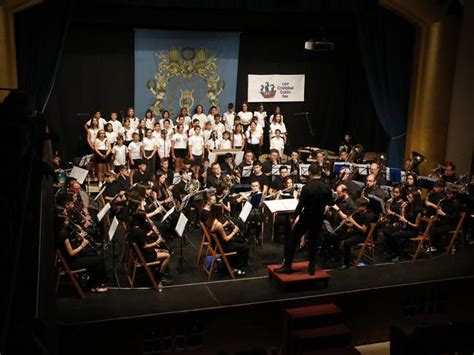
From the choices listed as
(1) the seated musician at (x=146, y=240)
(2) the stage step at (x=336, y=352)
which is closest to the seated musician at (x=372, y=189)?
(2) the stage step at (x=336, y=352)

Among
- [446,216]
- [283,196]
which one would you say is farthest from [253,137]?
[446,216]

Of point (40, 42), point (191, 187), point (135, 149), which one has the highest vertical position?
point (40, 42)

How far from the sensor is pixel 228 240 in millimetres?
9242

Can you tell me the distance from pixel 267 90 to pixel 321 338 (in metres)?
10.6

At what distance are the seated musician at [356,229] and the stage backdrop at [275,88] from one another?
7.81m

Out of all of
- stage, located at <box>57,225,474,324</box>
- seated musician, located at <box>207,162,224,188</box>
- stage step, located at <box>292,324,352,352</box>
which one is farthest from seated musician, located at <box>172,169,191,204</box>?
stage step, located at <box>292,324,352,352</box>

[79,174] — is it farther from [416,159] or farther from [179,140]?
[416,159]

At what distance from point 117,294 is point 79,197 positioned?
7.08 feet

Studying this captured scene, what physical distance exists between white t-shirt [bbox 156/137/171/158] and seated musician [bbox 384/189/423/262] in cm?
600

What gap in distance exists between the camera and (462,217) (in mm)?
10406

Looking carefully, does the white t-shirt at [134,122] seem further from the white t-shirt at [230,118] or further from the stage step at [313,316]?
the stage step at [313,316]

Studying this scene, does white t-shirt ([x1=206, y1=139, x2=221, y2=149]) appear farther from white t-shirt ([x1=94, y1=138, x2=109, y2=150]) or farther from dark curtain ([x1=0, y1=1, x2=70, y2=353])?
dark curtain ([x1=0, y1=1, x2=70, y2=353])

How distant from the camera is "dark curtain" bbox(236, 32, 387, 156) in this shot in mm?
17125

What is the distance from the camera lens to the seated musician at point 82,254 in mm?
8328
